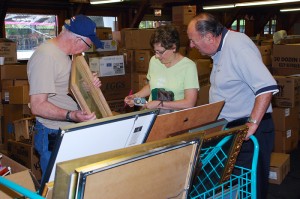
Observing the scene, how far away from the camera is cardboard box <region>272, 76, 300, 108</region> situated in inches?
163

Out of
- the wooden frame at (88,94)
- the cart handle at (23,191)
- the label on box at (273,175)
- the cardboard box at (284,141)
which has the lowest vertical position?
the label on box at (273,175)

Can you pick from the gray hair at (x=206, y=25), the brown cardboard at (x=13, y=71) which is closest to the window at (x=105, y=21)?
the brown cardboard at (x=13, y=71)

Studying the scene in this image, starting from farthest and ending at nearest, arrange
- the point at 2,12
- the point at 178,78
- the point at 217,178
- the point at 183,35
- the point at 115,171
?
1. the point at 2,12
2. the point at 183,35
3. the point at 178,78
4. the point at 217,178
5. the point at 115,171

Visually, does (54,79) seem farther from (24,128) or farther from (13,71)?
(13,71)

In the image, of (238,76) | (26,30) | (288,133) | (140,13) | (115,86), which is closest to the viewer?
(238,76)

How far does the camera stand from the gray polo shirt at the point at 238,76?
1763 mm

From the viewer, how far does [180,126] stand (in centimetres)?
145

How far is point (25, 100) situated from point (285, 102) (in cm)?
307

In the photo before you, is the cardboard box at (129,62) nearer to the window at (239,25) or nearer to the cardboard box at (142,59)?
the cardboard box at (142,59)

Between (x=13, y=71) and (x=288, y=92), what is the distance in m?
3.40

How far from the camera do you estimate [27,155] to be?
3.57 metres

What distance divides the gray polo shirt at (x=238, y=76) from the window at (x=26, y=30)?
269 inches

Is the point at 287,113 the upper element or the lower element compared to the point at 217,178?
lower

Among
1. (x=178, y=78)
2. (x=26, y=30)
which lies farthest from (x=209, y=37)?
(x=26, y=30)
